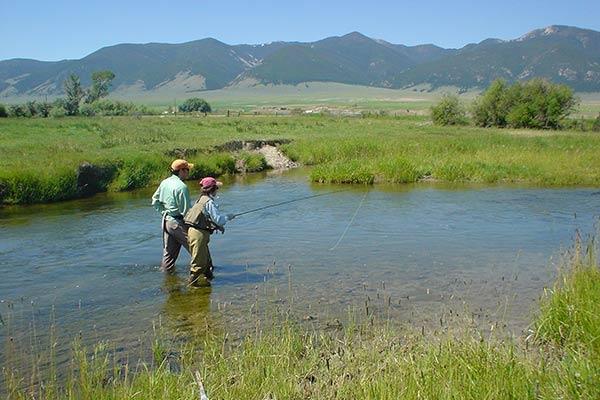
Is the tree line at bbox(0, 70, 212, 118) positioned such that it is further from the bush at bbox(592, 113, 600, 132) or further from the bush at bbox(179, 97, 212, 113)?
the bush at bbox(592, 113, 600, 132)

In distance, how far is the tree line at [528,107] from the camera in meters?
60.0

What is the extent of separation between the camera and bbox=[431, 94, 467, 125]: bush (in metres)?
68.3

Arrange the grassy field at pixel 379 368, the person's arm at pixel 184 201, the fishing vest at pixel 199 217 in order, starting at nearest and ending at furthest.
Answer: the grassy field at pixel 379 368 → the fishing vest at pixel 199 217 → the person's arm at pixel 184 201

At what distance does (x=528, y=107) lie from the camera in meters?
60.0

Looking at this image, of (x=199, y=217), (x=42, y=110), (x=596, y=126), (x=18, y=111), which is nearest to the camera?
(x=199, y=217)

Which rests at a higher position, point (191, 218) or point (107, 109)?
point (191, 218)

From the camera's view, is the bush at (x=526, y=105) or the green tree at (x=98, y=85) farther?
the green tree at (x=98, y=85)

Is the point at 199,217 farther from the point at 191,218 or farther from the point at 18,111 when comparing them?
the point at 18,111

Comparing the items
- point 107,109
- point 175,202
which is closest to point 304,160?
point 175,202

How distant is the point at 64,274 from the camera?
11.9m

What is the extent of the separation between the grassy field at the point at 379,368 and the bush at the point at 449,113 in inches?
2468

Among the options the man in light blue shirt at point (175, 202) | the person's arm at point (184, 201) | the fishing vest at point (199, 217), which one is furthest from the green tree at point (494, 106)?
Answer: the fishing vest at point (199, 217)

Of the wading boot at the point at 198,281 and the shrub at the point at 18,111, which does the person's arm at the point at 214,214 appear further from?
the shrub at the point at 18,111

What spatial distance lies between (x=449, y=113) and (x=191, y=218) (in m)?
61.9
